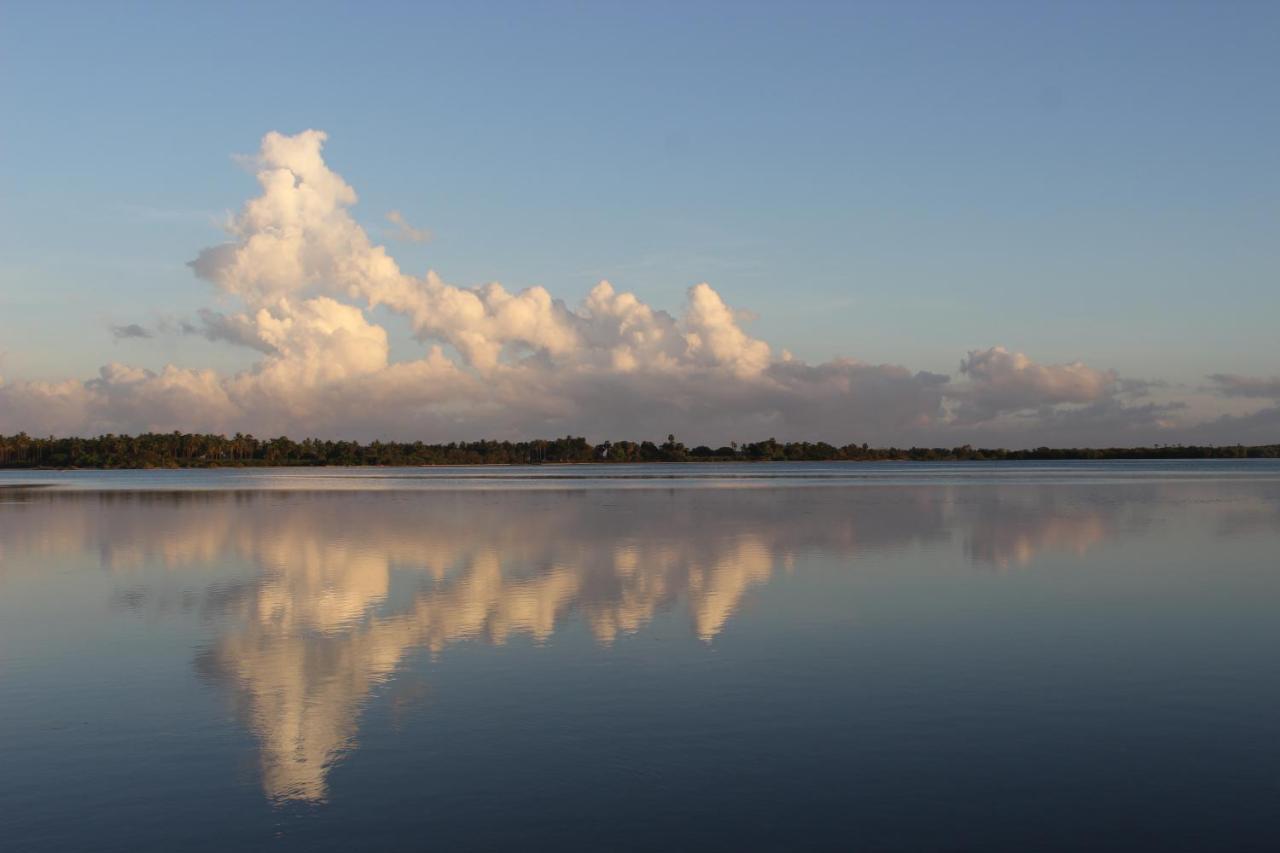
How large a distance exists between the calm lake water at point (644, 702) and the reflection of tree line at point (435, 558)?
187 millimetres

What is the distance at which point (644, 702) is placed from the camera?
16.7m

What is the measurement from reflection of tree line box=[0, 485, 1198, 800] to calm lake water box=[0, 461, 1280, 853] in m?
0.19

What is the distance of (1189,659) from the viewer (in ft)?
66.0

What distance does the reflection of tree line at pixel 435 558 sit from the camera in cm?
1886

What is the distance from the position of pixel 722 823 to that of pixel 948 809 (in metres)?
2.60

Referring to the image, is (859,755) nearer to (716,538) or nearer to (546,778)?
(546,778)

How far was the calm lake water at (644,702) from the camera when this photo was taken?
38.4 ft

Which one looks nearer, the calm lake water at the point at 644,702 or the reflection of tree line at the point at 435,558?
the calm lake water at the point at 644,702

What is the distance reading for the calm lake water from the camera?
1170 centimetres

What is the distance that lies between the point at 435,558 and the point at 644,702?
73.5 feet

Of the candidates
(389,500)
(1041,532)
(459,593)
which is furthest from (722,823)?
(389,500)

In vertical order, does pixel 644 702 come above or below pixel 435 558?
below

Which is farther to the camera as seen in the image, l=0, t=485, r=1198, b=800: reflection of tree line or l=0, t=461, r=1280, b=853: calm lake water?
l=0, t=485, r=1198, b=800: reflection of tree line

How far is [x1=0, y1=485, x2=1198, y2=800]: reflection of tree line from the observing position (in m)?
18.9
